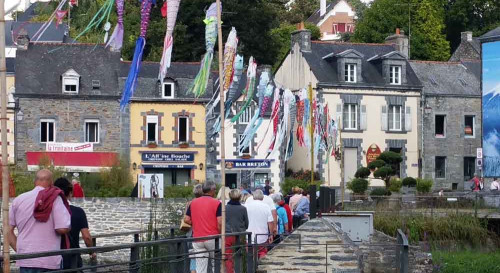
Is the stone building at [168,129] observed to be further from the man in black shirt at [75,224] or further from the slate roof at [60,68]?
the man in black shirt at [75,224]

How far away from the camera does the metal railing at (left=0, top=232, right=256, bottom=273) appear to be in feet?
33.9

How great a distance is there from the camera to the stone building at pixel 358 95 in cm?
5606

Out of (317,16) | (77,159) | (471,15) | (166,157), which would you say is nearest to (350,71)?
(166,157)

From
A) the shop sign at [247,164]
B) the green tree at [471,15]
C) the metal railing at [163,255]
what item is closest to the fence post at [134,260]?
the metal railing at [163,255]

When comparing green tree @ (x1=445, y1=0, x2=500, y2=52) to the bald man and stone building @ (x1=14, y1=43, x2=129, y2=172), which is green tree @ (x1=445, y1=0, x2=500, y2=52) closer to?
stone building @ (x1=14, y1=43, x2=129, y2=172)

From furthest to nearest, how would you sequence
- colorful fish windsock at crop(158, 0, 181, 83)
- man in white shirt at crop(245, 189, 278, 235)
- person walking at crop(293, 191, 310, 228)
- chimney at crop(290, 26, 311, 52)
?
chimney at crop(290, 26, 311, 52) < person walking at crop(293, 191, 310, 228) < man in white shirt at crop(245, 189, 278, 235) < colorful fish windsock at crop(158, 0, 181, 83)

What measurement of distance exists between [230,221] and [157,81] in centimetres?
3609

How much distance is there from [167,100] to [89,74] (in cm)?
361

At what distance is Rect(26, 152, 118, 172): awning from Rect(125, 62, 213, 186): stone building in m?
1.59

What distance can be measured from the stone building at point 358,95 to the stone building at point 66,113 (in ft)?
30.7

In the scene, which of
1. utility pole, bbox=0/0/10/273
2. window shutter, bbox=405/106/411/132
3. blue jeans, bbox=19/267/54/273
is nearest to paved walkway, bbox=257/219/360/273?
blue jeans, bbox=19/267/54/273

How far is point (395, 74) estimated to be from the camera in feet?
190

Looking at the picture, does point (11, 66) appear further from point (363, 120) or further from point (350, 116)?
point (363, 120)

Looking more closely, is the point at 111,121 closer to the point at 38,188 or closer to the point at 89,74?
the point at 89,74
